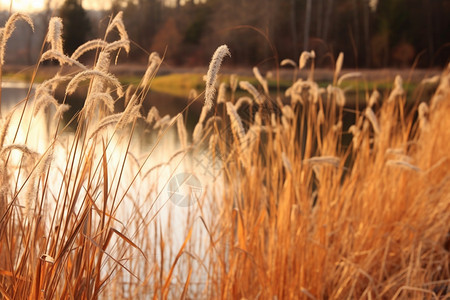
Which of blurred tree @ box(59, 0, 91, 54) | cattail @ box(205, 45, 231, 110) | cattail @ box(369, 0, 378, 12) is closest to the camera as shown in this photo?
cattail @ box(205, 45, 231, 110)

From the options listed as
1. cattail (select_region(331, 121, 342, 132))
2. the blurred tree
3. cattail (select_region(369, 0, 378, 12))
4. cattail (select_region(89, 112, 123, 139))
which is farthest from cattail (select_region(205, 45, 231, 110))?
cattail (select_region(369, 0, 378, 12))

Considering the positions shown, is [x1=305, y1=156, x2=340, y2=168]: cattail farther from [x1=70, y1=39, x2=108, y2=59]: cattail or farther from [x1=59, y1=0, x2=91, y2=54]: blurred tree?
[x1=59, y1=0, x2=91, y2=54]: blurred tree

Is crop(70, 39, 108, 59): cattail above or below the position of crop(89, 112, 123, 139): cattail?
above

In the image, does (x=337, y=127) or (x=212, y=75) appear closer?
(x=212, y=75)

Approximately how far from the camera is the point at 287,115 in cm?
198

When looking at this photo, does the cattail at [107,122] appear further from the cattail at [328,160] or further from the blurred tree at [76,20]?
the blurred tree at [76,20]

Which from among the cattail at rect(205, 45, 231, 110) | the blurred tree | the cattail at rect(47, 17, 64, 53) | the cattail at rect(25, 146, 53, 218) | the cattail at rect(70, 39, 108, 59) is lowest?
the cattail at rect(25, 146, 53, 218)

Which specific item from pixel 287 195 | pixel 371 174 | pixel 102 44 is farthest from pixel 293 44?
pixel 102 44

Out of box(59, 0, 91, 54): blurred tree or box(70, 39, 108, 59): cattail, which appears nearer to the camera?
box(70, 39, 108, 59): cattail

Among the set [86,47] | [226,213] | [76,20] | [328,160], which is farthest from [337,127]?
[86,47]

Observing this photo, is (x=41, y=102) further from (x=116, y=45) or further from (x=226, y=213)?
(x=226, y=213)

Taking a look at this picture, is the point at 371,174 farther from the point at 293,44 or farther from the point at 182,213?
the point at 293,44

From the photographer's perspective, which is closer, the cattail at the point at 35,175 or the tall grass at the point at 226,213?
the cattail at the point at 35,175

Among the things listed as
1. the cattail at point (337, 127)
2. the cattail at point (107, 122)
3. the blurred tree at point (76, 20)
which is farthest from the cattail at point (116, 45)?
the blurred tree at point (76, 20)
